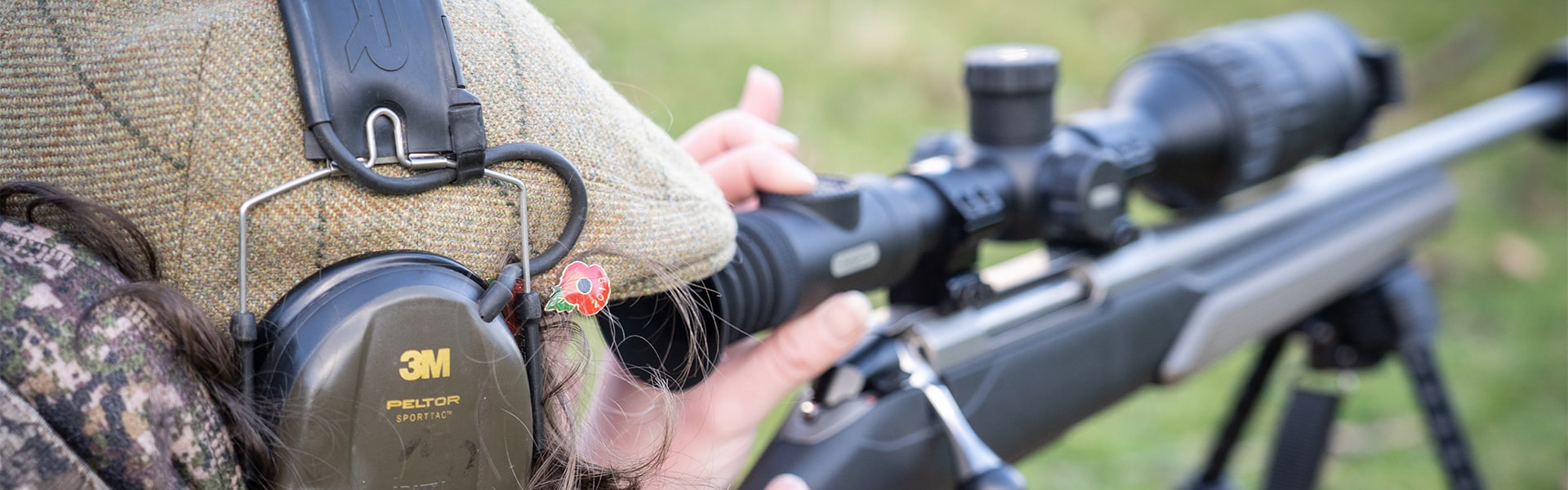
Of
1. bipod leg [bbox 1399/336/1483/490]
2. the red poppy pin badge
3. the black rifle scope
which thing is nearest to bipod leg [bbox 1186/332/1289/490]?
bipod leg [bbox 1399/336/1483/490]

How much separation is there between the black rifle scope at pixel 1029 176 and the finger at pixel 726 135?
0.09 meters

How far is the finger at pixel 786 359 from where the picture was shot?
83 cm

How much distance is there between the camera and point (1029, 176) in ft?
3.34

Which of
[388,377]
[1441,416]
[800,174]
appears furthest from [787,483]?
[1441,416]

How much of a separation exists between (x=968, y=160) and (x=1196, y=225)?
359 millimetres

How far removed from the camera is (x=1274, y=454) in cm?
151

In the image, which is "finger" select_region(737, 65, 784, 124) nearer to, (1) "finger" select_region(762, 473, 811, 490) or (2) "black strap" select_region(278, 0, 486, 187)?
(1) "finger" select_region(762, 473, 811, 490)

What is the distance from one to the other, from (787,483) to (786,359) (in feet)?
0.29

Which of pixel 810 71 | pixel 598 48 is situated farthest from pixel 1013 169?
pixel 810 71

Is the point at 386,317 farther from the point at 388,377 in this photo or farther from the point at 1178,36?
the point at 1178,36

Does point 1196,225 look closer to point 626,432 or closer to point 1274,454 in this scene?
point 1274,454

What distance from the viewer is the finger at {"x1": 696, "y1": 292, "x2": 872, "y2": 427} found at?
0.83 m

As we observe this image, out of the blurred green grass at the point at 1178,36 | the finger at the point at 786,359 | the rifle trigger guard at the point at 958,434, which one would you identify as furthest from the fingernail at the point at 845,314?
the blurred green grass at the point at 1178,36

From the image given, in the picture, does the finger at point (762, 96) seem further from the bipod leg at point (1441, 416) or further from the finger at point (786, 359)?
the bipod leg at point (1441, 416)
